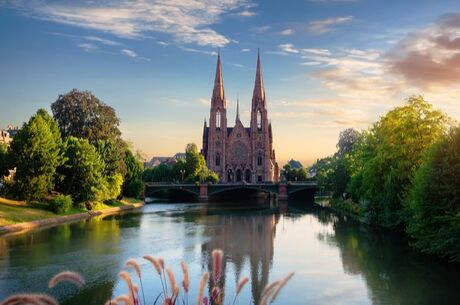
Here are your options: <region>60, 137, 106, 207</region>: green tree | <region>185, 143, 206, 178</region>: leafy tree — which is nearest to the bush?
<region>60, 137, 106, 207</region>: green tree

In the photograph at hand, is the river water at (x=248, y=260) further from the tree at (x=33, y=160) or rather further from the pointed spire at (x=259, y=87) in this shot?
the pointed spire at (x=259, y=87)

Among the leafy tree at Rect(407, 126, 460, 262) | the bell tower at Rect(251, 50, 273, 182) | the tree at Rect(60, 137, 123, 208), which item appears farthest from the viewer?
the bell tower at Rect(251, 50, 273, 182)

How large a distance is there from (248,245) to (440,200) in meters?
16.8

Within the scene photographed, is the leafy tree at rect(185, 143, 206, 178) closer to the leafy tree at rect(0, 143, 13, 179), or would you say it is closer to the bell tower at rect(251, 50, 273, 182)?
the bell tower at rect(251, 50, 273, 182)

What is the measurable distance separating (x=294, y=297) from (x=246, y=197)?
4174 inches

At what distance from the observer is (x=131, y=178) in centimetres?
9094

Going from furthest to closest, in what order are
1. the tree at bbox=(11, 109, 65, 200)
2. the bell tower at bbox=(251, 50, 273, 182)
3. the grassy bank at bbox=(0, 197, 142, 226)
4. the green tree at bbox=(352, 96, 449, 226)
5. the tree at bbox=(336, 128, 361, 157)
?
1. the bell tower at bbox=(251, 50, 273, 182)
2. the tree at bbox=(336, 128, 361, 157)
3. the tree at bbox=(11, 109, 65, 200)
4. the grassy bank at bbox=(0, 197, 142, 226)
5. the green tree at bbox=(352, 96, 449, 226)

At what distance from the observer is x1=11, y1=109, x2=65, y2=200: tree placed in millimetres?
58750

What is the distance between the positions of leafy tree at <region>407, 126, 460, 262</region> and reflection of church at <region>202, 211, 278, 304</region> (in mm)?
10783

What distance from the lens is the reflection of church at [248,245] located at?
1229 inches

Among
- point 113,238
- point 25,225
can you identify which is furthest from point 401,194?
point 25,225

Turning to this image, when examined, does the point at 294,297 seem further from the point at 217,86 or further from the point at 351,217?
the point at 217,86

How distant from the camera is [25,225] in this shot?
52.1 metres

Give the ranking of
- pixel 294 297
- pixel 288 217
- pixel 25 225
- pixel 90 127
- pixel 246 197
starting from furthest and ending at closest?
pixel 246 197, pixel 90 127, pixel 288 217, pixel 25 225, pixel 294 297
